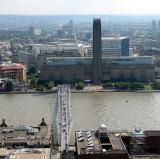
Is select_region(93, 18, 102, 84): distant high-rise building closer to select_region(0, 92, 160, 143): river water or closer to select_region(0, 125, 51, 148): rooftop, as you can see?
select_region(0, 92, 160, 143): river water

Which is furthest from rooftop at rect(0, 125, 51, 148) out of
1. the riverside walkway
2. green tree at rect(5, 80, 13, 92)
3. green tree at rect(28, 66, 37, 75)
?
green tree at rect(28, 66, 37, 75)

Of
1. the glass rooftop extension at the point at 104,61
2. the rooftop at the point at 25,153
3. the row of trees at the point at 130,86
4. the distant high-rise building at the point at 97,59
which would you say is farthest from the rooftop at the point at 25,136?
the glass rooftop extension at the point at 104,61

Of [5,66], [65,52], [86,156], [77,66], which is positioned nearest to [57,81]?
[77,66]

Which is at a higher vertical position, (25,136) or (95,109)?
(25,136)

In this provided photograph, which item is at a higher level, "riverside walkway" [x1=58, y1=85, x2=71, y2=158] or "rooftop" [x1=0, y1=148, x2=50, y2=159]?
"riverside walkway" [x1=58, y1=85, x2=71, y2=158]

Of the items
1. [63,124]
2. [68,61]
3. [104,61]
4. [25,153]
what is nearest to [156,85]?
[104,61]

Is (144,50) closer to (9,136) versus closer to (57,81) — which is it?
(57,81)

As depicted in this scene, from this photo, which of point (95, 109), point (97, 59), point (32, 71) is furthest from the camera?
point (32, 71)

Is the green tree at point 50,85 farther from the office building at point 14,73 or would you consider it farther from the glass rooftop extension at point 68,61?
the office building at point 14,73

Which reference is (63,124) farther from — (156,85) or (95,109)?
(156,85)
